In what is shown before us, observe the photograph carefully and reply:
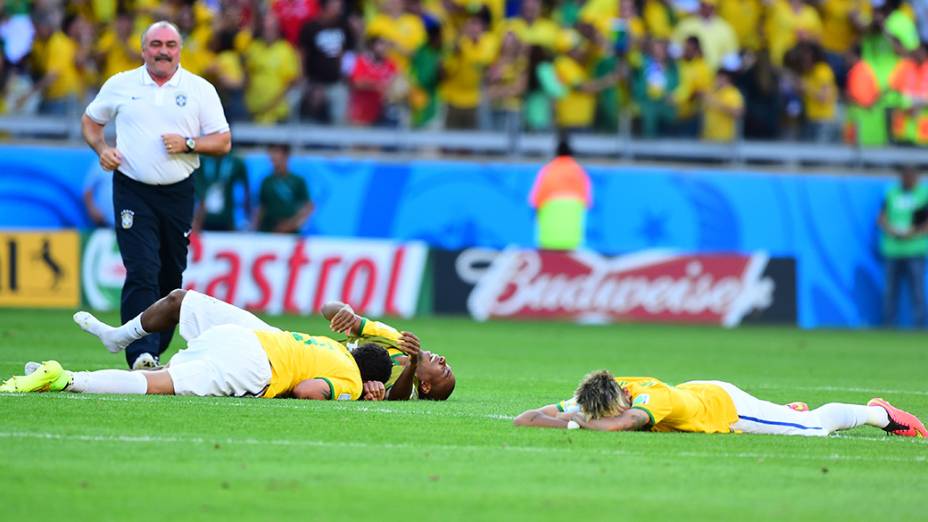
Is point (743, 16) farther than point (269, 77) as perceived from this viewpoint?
Yes

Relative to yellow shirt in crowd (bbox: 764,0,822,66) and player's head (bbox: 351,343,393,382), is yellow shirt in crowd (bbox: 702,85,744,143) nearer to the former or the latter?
yellow shirt in crowd (bbox: 764,0,822,66)

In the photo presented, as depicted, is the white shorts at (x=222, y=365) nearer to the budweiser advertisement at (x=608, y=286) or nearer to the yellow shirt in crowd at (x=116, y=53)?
the yellow shirt in crowd at (x=116, y=53)

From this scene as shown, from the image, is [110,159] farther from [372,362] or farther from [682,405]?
[682,405]

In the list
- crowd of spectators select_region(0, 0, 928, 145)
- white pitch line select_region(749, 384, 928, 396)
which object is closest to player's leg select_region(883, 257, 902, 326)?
crowd of spectators select_region(0, 0, 928, 145)

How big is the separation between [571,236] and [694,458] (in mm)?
16070

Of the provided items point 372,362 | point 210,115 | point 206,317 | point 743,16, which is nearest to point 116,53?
point 743,16

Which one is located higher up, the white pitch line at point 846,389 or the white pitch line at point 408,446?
the white pitch line at point 408,446

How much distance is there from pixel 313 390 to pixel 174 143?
2915mm

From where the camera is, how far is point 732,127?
27047 mm

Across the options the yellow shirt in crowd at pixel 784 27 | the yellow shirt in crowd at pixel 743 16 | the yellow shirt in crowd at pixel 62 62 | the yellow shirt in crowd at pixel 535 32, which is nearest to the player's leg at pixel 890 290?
the yellow shirt in crowd at pixel 784 27

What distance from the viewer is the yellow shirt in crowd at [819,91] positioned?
2692 centimetres

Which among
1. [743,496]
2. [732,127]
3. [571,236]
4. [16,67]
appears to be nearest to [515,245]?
[571,236]

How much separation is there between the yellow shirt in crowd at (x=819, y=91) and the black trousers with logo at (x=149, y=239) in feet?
49.9

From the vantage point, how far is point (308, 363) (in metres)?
11.5
